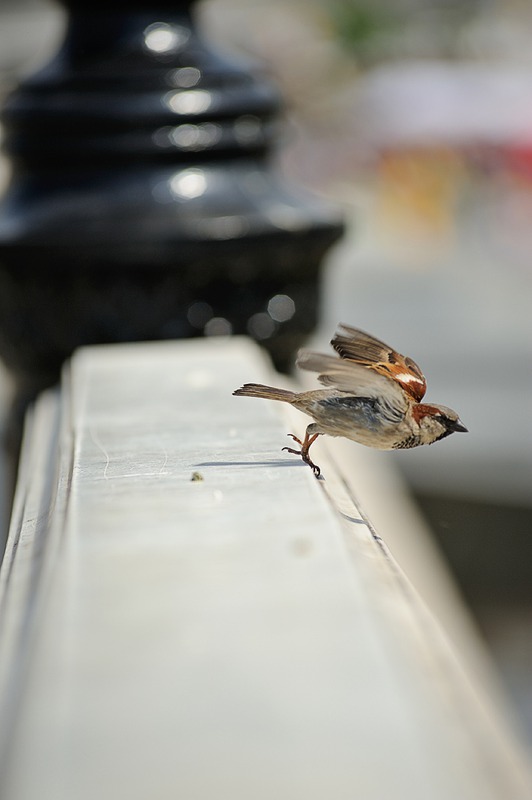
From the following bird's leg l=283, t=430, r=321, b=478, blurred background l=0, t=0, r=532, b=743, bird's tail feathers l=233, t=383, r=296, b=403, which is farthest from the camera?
blurred background l=0, t=0, r=532, b=743

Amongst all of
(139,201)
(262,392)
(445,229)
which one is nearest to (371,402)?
(262,392)

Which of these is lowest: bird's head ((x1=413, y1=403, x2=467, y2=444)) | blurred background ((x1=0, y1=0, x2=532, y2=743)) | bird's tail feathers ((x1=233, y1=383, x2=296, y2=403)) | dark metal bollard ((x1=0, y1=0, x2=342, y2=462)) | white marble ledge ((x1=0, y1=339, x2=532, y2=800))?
white marble ledge ((x1=0, y1=339, x2=532, y2=800))

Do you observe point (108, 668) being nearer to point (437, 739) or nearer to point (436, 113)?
point (437, 739)

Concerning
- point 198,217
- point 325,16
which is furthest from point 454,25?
point 198,217

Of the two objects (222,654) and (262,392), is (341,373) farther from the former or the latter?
(222,654)

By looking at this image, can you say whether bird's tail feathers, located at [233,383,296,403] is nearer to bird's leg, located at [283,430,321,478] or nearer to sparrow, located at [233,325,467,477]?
sparrow, located at [233,325,467,477]

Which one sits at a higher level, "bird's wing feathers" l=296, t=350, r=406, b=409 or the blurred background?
the blurred background

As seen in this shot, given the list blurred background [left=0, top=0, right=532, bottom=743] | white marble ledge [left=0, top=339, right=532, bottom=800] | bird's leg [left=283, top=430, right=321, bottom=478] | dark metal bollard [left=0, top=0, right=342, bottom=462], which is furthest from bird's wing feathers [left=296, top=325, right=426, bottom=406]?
blurred background [left=0, top=0, right=532, bottom=743]
